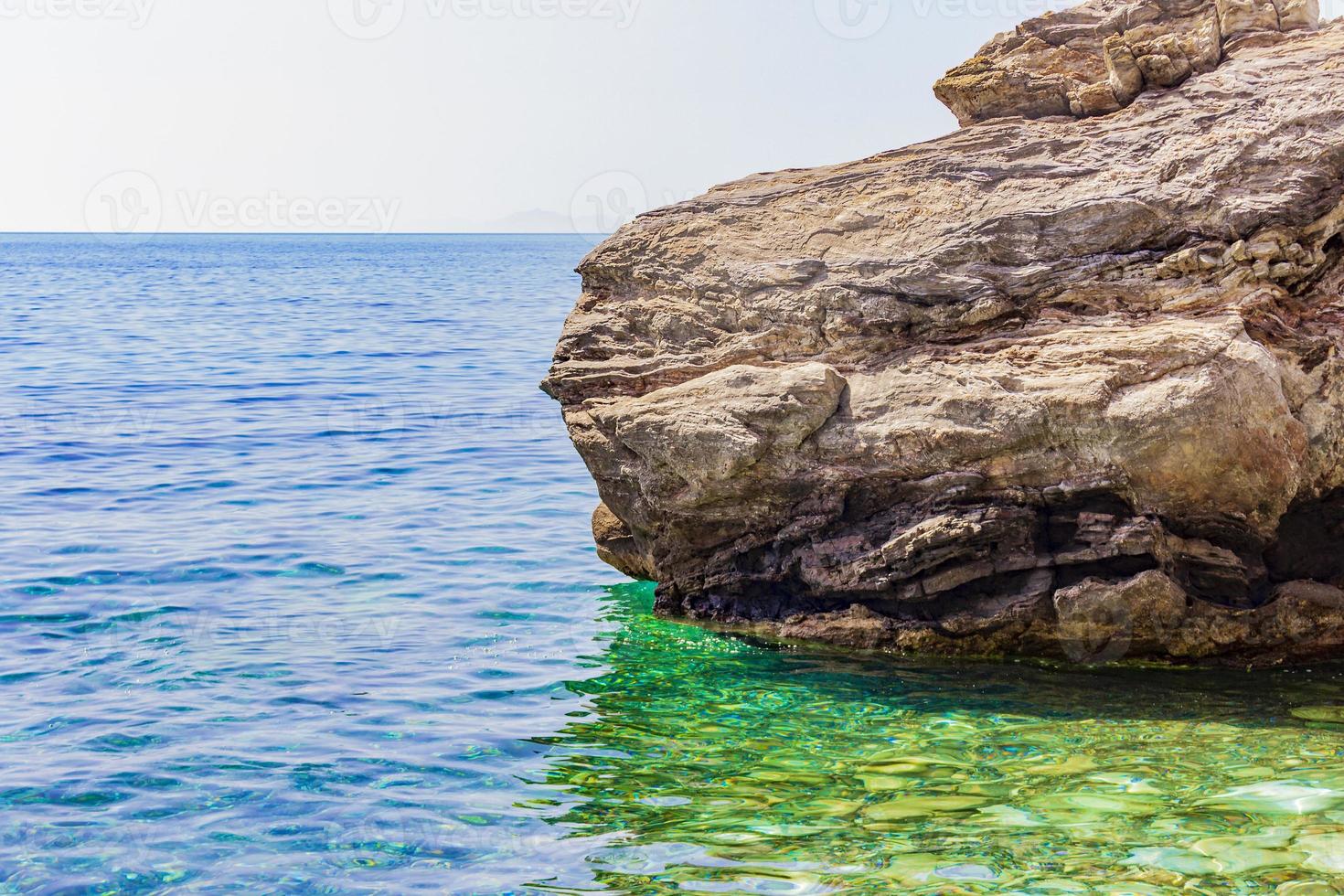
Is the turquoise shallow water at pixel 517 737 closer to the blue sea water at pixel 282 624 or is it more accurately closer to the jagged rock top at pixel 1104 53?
the blue sea water at pixel 282 624

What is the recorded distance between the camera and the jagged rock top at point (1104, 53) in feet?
34.7

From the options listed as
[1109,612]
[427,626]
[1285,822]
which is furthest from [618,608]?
[1285,822]

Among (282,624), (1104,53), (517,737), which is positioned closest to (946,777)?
(517,737)

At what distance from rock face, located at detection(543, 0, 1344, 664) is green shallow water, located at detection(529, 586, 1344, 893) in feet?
2.12

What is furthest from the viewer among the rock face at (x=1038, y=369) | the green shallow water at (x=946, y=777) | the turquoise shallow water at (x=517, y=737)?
the rock face at (x=1038, y=369)

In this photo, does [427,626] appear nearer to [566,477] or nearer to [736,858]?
[736,858]

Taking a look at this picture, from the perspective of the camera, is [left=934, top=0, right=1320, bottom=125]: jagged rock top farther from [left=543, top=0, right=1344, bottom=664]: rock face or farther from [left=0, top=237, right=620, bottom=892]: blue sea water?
[left=0, top=237, right=620, bottom=892]: blue sea water

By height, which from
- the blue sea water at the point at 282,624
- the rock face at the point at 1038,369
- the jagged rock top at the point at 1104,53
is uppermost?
the jagged rock top at the point at 1104,53

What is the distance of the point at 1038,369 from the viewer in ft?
32.1

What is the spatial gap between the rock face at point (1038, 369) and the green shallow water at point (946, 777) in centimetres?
65

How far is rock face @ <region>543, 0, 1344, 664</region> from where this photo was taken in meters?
9.45

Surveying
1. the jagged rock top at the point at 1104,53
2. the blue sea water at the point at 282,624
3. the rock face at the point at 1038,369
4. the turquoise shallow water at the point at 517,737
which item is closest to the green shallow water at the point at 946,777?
the turquoise shallow water at the point at 517,737

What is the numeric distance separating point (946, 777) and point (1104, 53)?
7.05m

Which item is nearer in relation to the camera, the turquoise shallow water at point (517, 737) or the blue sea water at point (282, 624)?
the turquoise shallow water at point (517, 737)
